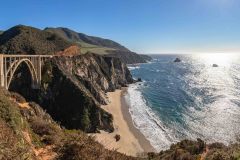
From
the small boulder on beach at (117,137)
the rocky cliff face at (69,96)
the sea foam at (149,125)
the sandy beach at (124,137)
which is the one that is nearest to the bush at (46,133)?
the sandy beach at (124,137)

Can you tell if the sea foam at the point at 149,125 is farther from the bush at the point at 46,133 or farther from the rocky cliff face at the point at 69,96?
the bush at the point at 46,133

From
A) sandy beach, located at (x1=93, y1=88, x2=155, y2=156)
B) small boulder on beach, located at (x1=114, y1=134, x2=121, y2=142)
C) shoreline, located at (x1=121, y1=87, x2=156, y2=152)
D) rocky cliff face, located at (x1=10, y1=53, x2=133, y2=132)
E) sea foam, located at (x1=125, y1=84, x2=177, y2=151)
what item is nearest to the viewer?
sandy beach, located at (x1=93, y1=88, x2=155, y2=156)

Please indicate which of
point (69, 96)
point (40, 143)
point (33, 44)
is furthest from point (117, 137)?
point (33, 44)

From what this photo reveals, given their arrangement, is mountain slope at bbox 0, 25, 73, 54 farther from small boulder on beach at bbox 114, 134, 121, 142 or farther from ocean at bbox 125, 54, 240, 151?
small boulder on beach at bbox 114, 134, 121, 142

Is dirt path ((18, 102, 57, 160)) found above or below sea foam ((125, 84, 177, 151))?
above

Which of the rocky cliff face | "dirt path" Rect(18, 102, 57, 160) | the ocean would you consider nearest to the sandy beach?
the ocean

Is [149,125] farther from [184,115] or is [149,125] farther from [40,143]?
[40,143]

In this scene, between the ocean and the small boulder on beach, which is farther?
the ocean

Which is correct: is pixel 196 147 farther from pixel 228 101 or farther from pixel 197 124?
A: pixel 228 101

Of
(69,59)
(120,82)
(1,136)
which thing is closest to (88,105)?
(69,59)
